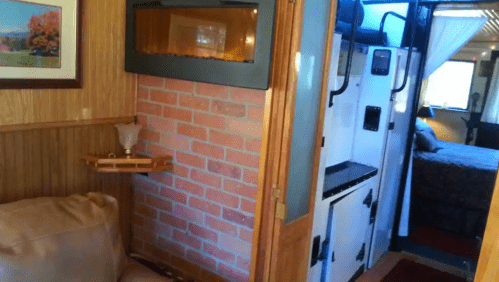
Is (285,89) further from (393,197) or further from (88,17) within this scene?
(393,197)

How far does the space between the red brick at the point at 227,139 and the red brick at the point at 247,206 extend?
0.23 meters

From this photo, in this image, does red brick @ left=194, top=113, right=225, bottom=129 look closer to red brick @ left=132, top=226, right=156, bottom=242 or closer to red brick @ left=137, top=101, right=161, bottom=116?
red brick @ left=137, top=101, right=161, bottom=116

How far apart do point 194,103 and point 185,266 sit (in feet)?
2.59

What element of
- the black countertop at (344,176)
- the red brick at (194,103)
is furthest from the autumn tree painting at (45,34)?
the black countertop at (344,176)

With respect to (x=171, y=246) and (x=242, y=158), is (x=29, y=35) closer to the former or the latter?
(x=242, y=158)

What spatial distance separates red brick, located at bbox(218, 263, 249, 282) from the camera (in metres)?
1.77

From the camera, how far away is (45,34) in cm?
161

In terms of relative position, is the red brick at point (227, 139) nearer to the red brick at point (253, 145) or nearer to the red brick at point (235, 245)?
the red brick at point (253, 145)

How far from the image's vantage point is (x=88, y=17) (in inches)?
69.5

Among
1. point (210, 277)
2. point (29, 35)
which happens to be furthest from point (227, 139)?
point (29, 35)

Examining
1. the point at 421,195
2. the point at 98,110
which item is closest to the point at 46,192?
the point at 98,110

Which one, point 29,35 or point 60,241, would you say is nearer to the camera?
point 60,241

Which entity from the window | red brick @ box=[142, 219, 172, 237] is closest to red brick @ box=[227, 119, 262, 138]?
red brick @ box=[142, 219, 172, 237]

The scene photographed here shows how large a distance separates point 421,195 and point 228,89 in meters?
3.25
